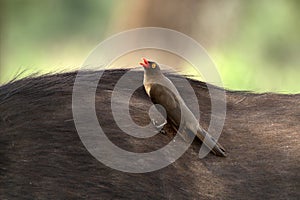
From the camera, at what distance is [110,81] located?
5.08m

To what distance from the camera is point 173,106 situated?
4.72m

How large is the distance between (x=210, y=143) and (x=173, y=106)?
297mm

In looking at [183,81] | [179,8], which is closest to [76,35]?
[179,8]

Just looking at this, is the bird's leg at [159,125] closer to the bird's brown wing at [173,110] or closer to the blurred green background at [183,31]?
the bird's brown wing at [173,110]

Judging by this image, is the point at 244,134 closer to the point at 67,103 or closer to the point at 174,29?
the point at 67,103

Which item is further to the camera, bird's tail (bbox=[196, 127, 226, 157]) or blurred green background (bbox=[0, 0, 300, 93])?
blurred green background (bbox=[0, 0, 300, 93])

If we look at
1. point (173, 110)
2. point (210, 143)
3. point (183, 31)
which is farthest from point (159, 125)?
point (183, 31)

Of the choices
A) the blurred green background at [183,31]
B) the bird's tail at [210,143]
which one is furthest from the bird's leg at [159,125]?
the blurred green background at [183,31]

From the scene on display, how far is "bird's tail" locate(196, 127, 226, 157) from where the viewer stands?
4773mm

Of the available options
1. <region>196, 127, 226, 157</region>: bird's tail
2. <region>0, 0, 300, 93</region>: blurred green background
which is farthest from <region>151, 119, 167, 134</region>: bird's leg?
<region>0, 0, 300, 93</region>: blurred green background

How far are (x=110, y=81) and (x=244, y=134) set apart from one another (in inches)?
32.1

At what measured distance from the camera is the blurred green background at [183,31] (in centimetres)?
1236

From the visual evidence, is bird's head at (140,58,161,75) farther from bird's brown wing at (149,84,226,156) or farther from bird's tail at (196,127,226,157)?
bird's tail at (196,127,226,157)

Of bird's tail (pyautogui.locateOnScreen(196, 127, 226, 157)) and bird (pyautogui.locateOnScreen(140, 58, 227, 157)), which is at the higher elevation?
bird (pyautogui.locateOnScreen(140, 58, 227, 157))
